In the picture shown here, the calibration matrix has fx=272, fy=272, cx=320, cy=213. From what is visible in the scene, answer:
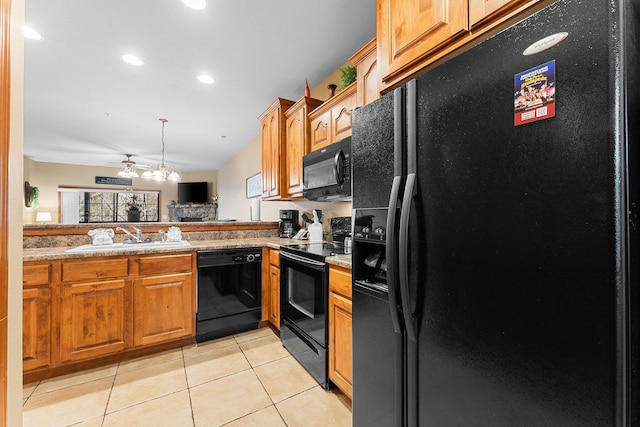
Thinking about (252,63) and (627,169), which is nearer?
(627,169)

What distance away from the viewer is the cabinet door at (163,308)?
2184 millimetres

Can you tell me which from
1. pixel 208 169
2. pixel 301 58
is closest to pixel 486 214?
pixel 301 58

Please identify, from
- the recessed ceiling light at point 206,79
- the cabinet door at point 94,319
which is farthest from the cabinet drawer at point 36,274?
the recessed ceiling light at point 206,79

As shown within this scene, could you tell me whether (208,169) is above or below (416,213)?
above

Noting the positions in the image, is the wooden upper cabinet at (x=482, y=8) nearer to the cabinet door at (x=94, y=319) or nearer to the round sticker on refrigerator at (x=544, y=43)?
the round sticker on refrigerator at (x=544, y=43)

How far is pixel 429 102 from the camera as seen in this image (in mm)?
922

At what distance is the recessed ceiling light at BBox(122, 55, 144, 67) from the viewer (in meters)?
2.50

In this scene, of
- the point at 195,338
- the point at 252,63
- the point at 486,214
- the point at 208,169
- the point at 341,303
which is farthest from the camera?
the point at 208,169

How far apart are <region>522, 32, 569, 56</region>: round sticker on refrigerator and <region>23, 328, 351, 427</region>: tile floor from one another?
1.83 meters

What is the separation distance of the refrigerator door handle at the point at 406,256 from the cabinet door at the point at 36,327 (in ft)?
7.85

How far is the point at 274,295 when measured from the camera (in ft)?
8.50

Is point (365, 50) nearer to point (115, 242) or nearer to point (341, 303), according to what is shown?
point (341, 303)

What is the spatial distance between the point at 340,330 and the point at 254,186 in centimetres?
403

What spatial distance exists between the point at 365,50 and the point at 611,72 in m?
1.49
